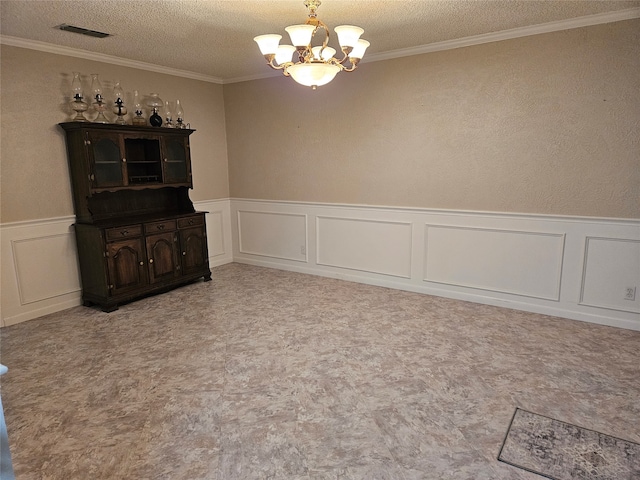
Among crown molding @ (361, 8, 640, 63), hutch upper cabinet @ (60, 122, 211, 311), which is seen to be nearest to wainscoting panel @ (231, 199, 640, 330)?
hutch upper cabinet @ (60, 122, 211, 311)

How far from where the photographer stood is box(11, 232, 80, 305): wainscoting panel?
3.86 meters

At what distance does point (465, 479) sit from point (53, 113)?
4365 mm

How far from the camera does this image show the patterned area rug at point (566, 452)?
6.38ft

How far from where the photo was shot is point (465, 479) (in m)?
1.92

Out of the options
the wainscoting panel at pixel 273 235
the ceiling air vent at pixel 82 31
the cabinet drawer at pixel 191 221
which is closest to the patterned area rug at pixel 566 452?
the wainscoting panel at pixel 273 235

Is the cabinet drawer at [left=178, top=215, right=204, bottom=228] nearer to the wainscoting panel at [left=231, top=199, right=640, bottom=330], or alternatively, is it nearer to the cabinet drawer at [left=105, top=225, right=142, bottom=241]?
the cabinet drawer at [left=105, top=225, right=142, bottom=241]

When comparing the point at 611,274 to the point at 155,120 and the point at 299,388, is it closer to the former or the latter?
the point at 299,388

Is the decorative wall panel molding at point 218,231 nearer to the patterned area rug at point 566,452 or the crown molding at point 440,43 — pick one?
the crown molding at point 440,43

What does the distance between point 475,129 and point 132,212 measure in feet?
12.0

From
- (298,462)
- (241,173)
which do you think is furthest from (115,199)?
(298,462)

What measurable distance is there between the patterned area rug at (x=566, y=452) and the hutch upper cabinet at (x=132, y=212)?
11.8ft

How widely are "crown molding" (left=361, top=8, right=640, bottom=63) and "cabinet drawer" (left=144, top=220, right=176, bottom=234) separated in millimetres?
2701

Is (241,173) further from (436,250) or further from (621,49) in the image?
(621,49)

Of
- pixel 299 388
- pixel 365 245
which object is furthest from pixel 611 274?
pixel 299 388
